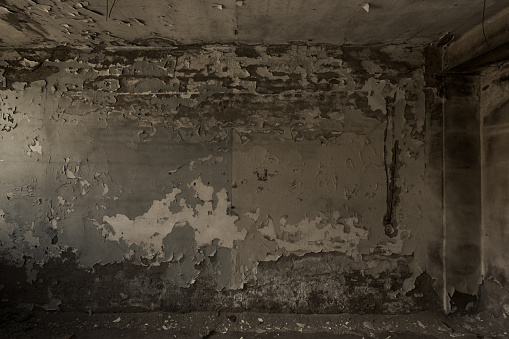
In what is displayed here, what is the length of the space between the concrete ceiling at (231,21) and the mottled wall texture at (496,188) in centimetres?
59

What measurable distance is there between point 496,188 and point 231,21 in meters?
2.35

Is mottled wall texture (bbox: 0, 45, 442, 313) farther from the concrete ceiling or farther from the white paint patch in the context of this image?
the concrete ceiling

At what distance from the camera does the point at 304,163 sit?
2422 millimetres

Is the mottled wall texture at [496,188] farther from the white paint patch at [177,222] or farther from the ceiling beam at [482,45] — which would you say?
the white paint patch at [177,222]

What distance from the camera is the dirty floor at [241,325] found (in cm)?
216

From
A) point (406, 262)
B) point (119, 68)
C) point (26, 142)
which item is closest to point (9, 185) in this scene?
point (26, 142)

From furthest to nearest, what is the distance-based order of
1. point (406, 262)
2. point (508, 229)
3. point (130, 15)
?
point (406, 262), point (508, 229), point (130, 15)

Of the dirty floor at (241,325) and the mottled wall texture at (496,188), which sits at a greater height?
the mottled wall texture at (496,188)

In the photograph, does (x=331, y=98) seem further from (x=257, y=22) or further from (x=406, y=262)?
(x=406, y=262)

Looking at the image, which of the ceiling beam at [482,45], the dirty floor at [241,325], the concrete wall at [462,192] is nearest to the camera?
the ceiling beam at [482,45]

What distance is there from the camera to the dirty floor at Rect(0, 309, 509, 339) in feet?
Answer: 7.10

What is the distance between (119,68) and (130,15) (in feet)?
1.94

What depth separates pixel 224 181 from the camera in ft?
7.98

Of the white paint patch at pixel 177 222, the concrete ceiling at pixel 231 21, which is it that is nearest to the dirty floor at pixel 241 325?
the white paint patch at pixel 177 222
